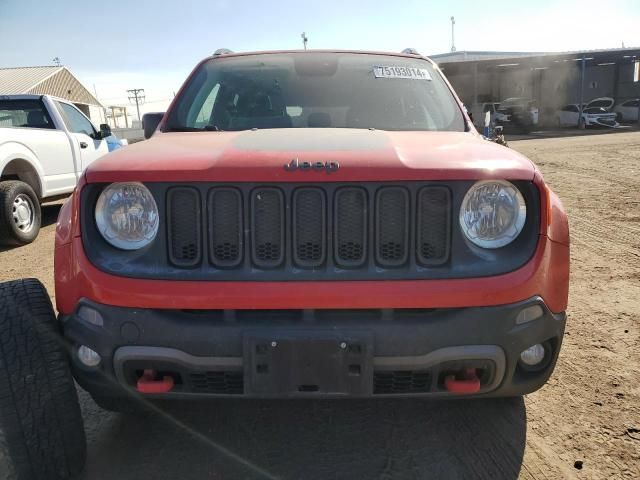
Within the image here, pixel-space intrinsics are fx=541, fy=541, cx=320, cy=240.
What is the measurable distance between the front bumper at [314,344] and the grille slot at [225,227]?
212 mm

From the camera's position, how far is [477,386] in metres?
2.04

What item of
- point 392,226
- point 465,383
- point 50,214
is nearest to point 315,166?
point 392,226

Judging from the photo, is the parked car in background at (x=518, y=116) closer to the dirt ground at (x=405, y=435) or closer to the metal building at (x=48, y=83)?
the dirt ground at (x=405, y=435)

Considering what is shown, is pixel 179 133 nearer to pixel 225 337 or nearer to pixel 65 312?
pixel 65 312

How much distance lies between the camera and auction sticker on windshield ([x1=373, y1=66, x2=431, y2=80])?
3.35 meters

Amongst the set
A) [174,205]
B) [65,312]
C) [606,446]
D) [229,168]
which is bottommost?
[606,446]

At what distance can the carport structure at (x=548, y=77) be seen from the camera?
37.4 metres

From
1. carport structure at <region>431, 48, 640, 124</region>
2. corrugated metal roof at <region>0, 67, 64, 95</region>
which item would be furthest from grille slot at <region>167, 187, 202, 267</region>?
corrugated metal roof at <region>0, 67, 64, 95</region>

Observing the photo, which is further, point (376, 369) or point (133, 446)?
point (133, 446)

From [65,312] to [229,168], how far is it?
0.87 meters

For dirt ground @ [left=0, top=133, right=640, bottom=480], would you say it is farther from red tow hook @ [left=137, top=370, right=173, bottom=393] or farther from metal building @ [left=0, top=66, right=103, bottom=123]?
metal building @ [left=0, top=66, right=103, bottom=123]

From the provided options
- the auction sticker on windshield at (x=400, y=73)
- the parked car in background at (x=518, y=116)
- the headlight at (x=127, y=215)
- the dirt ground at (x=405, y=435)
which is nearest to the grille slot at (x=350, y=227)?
the headlight at (x=127, y=215)

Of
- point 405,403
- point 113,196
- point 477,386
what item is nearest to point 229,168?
point 113,196

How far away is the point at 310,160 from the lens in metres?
2.01
